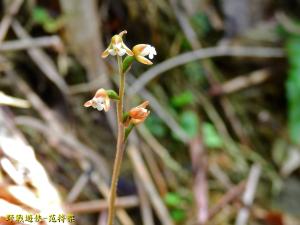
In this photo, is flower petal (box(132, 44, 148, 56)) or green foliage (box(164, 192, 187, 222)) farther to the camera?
green foliage (box(164, 192, 187, 222))

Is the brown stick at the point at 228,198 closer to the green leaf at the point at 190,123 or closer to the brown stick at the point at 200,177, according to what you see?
the brown stick at the point at 200,177

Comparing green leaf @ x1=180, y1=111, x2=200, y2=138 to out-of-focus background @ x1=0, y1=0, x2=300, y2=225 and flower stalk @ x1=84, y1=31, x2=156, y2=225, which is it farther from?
flower stalk @ x1=84, y1=31, x2=156, y2=225

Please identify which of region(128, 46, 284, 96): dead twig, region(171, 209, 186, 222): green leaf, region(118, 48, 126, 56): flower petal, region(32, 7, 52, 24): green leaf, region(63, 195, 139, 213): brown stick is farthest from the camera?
region(128, 46, 284, 96): dead twig

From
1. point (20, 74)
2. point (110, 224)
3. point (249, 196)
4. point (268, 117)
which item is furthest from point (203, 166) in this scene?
point (110, 224)

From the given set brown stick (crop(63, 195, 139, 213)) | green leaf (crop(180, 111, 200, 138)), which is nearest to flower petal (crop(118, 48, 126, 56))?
brown stick (crop(63, 195, 139, 213))

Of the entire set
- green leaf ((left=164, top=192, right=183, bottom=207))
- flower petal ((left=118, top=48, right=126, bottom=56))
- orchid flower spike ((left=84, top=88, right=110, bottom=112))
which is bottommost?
orchid flower spike ((left=84, top=88, right=110, bottom=112))

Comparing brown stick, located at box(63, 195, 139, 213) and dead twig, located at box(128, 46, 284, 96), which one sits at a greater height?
dead twig, located at box(128, 46, 284, 96)

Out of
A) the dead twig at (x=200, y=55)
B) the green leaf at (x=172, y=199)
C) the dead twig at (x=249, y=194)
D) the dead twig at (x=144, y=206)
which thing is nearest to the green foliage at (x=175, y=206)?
the green leaf at (x=172, y=199)
